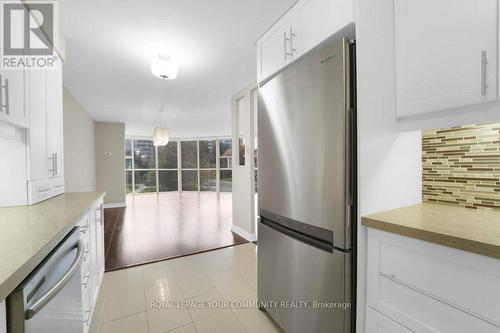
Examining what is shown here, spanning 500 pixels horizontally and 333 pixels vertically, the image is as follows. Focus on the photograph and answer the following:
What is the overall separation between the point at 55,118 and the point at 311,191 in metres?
2.38

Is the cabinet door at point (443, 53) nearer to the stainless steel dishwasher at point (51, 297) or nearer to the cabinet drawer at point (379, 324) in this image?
the cabinet drawer at point (379, 324)

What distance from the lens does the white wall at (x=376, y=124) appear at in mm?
1080

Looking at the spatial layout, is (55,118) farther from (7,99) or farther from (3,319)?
(3,319)

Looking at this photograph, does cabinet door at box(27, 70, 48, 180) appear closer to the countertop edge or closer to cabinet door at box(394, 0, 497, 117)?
the countertop edge

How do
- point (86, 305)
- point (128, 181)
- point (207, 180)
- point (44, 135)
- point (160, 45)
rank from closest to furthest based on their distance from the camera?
point (86, 305) < point (44, 135) < point (160, 45) < point (128, 181) < point (207, 180)

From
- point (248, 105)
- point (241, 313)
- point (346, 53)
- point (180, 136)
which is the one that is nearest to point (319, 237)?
point (346, 53)

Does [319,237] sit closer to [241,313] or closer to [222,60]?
[241,313]

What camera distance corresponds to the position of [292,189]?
4.61 ft

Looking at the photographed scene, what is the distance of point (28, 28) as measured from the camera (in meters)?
1.56

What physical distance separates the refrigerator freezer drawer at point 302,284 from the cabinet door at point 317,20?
117 centimetres

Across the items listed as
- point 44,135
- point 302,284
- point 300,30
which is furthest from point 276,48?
point 44,135

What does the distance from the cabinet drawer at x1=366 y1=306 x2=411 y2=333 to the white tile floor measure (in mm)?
837

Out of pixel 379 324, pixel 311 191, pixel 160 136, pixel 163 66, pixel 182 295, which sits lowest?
pixel 182 295

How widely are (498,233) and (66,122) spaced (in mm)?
5065
